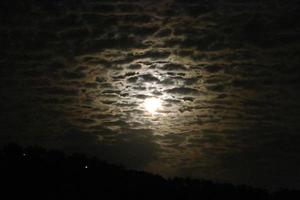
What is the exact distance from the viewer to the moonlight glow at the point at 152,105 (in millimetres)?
6855

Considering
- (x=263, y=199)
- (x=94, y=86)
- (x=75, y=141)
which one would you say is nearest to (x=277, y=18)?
(x=263, y=199)

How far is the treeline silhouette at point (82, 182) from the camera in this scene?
4.70m

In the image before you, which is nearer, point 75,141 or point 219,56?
point 219,56

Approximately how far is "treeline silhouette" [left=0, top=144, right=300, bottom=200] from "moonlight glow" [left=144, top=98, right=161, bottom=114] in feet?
4.93

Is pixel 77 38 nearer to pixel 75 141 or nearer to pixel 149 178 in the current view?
pixel 149 178

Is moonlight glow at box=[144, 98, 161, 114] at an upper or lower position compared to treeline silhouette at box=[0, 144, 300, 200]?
upper

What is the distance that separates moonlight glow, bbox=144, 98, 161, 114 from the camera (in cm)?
686

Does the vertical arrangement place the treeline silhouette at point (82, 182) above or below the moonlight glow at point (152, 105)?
below

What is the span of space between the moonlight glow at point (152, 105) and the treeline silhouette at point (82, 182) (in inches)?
59.2

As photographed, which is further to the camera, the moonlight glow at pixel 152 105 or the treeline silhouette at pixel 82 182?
the moonlight glow at pixel 152 105

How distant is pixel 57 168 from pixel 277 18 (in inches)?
115

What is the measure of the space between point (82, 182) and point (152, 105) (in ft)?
7.56

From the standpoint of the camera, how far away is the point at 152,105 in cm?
700

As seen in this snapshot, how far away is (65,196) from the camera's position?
477cm
